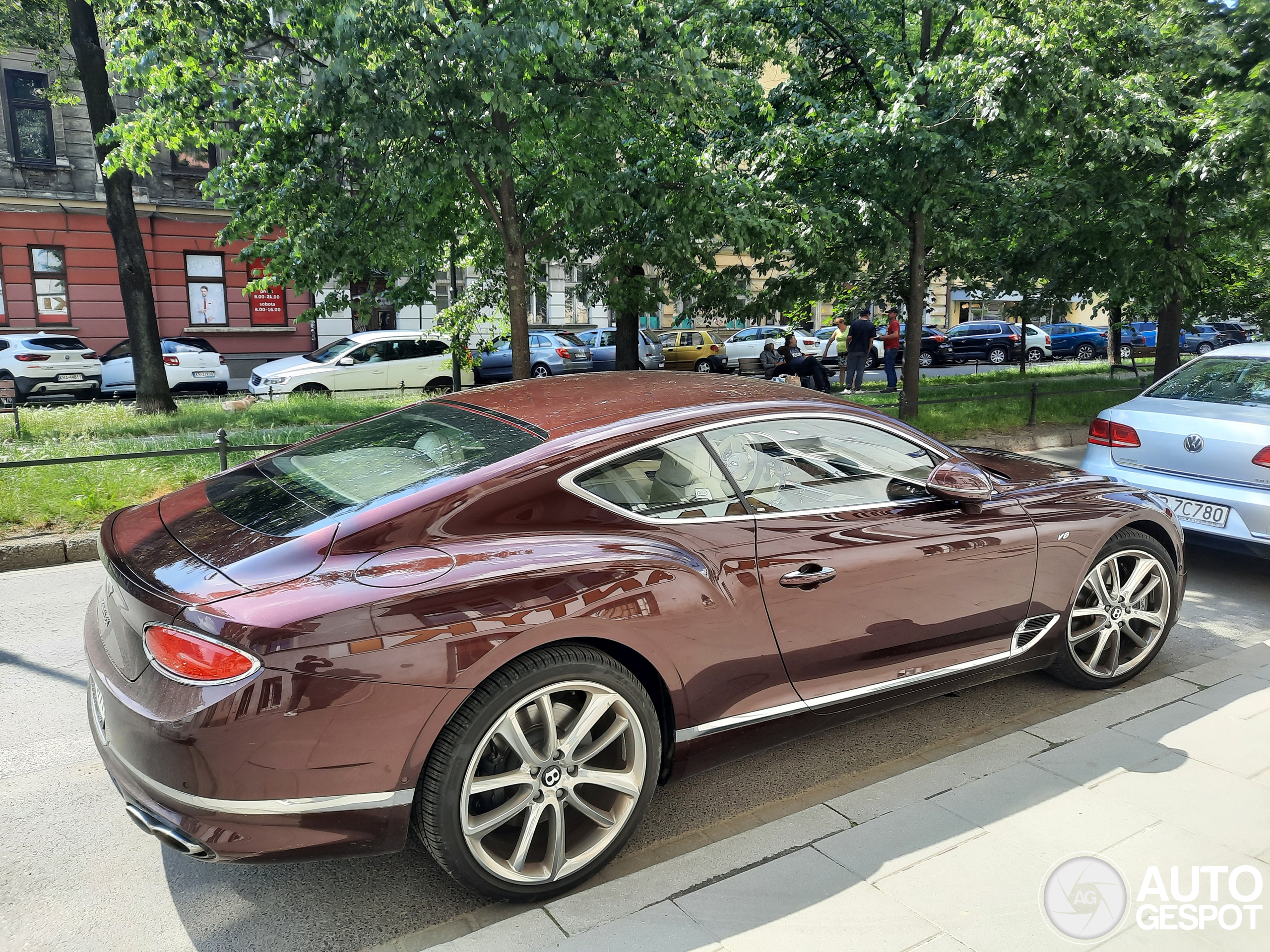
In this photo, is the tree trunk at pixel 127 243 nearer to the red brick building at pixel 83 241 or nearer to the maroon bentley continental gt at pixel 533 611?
the red brick building at pixel 83 241

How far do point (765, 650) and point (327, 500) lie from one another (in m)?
1.48

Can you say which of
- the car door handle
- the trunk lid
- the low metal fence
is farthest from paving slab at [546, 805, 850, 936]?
the trunk lid

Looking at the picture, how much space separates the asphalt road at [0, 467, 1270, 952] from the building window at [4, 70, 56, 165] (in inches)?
968

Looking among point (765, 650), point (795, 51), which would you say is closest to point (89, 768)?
point (765, 650)

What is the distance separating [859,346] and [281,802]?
18.2 metres

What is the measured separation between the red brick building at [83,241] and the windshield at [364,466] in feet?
73.7

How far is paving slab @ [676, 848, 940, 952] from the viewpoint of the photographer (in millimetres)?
2428

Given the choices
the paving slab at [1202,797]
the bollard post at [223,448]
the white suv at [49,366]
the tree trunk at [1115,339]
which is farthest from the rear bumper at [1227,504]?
the white suv at [49,366]

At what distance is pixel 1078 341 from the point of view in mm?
36875

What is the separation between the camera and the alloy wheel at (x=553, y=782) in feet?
8.27

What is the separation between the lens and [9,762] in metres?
3.52

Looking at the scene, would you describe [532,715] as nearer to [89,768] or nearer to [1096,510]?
[89,768]

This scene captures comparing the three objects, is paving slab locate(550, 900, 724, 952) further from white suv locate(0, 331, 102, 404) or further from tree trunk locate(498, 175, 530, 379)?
white suv locate(0, 331, 102, 404)

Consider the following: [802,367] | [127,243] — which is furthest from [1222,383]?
[127,243]
